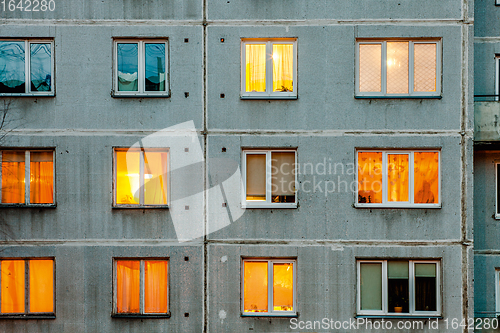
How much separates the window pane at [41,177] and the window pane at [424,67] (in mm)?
9815

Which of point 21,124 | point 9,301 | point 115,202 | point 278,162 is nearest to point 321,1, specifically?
point 278,162

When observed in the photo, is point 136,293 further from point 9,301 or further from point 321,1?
point 321,1

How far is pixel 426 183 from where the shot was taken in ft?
31.1

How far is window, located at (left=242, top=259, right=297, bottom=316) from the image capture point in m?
9.48

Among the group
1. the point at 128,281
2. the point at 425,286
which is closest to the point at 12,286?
the point at 128,281

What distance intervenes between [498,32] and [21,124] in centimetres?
1309

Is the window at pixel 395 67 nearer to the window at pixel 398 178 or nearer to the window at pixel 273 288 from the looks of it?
the window at pixel 398 178

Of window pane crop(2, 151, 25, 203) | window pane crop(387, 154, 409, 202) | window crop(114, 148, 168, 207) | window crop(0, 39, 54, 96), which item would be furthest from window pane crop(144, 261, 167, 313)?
window pane crop(387, 154, 409, 202)

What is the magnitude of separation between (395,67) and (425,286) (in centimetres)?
571

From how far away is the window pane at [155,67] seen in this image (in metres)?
9.61

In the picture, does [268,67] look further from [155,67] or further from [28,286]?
[28,286]

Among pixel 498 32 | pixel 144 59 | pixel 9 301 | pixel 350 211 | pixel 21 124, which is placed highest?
pixel 498 32

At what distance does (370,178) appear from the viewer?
31.2 ft

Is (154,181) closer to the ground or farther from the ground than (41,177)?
closer to the ground
